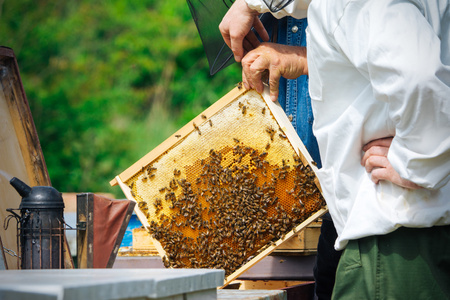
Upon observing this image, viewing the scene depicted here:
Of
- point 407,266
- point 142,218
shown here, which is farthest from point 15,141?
point 407,266

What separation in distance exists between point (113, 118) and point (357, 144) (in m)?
8.98

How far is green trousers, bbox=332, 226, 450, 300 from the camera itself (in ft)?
5.33

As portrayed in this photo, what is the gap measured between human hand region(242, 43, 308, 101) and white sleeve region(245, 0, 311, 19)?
0.26 metres

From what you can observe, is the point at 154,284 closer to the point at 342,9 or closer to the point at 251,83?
the point at 342,9

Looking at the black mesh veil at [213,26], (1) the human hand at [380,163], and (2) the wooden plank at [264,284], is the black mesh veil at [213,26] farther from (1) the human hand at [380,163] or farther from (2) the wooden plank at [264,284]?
(1) the human hand at [380,163]

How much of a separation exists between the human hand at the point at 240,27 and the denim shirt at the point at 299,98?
0.28 metres

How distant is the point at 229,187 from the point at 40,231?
95 centimetres

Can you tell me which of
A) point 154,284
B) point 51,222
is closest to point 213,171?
point 51,222

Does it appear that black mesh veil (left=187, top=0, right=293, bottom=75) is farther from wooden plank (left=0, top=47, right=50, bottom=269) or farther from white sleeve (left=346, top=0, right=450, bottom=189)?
white sleeve (left=346, top=0, right=450, bottom=189)

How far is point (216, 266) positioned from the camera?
2.61 meters

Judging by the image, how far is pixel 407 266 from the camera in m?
1.64

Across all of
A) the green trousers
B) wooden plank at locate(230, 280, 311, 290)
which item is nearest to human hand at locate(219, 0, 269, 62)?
the green trousers

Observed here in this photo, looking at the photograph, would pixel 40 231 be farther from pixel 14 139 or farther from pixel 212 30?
pixel 212 30

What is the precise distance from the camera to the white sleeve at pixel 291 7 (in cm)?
218
